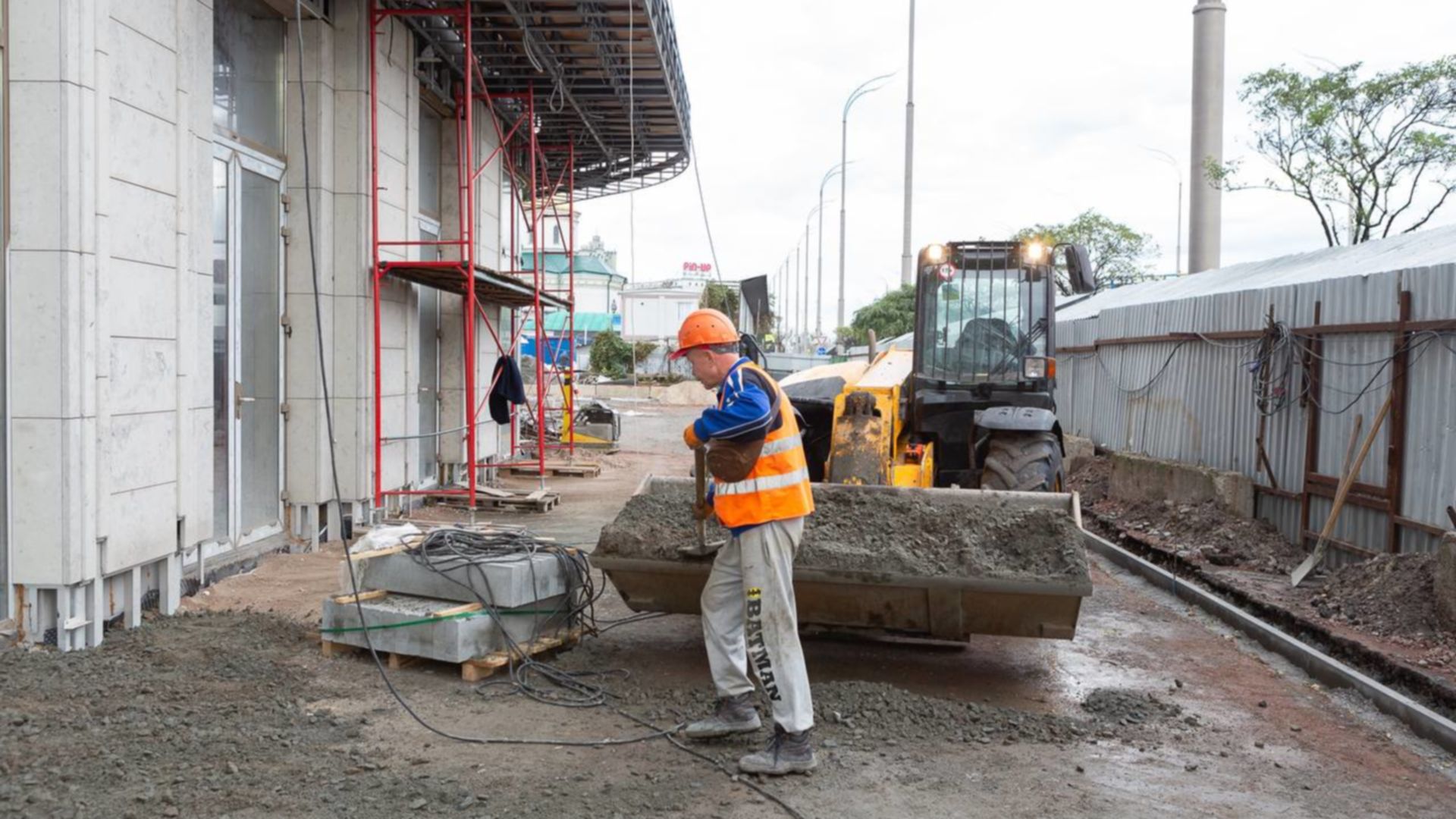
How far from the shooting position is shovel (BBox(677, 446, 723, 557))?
18.0ft

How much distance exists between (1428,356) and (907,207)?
21061 millimetres

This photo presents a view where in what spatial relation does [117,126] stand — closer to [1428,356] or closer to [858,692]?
[858,692]

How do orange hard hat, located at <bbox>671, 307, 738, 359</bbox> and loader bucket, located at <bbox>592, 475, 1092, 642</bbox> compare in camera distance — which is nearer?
orange hard hat, located at <bbox>671, 307, 738, 359</bbox>

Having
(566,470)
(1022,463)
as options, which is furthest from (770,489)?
(566,470)

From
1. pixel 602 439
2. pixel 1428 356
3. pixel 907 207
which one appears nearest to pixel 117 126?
pixel 1428 356

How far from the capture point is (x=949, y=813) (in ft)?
Result: 14.8

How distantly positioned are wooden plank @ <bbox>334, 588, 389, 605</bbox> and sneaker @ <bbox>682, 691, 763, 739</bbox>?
2280 mm

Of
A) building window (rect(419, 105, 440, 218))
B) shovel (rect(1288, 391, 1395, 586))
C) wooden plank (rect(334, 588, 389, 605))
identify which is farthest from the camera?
building window (rect(419, 105, 440, 218))

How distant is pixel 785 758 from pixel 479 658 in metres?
2.10

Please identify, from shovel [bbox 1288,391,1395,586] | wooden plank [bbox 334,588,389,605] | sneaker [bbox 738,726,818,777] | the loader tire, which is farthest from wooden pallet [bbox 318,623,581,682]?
shovel [bbox 1288,391,1395,586]

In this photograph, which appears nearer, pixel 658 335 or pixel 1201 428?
pixel 1201 428

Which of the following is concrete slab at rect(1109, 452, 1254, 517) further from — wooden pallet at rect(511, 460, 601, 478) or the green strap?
wooden pallet at rect(511, 460, 601, 478)

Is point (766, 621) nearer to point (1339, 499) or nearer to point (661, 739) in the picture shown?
point (661, 739)

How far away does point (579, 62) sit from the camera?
13.7m
